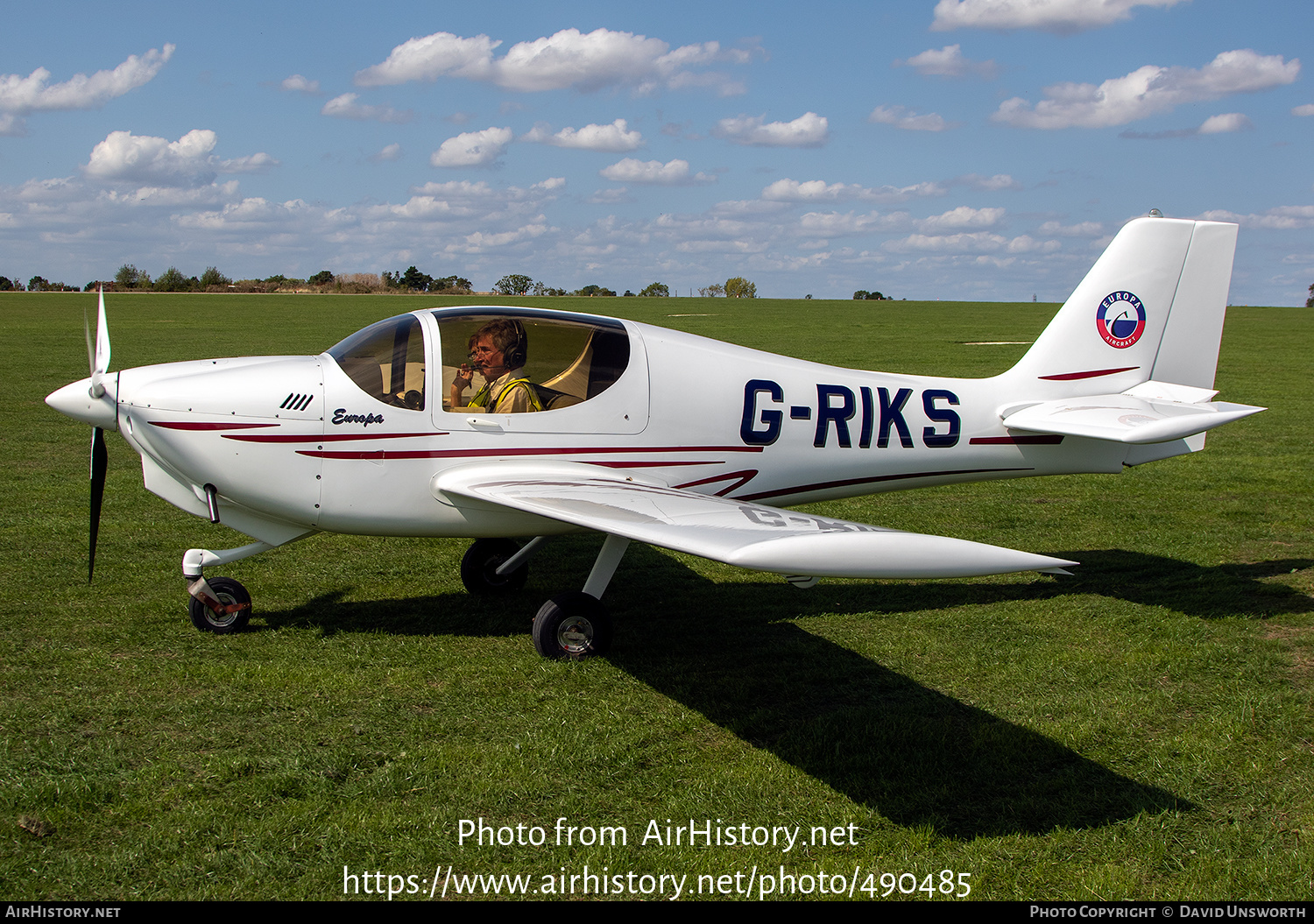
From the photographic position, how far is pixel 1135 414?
23.1 feet

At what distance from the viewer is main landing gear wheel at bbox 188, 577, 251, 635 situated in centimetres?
611

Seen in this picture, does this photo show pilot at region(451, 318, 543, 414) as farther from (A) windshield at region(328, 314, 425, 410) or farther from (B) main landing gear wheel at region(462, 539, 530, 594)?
(B) main landing gear wheel at region(462, 539, 530, 594)

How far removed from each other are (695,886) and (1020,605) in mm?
4348

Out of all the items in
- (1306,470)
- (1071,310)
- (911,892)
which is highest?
(1071,310)

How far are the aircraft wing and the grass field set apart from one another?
104 centimetres

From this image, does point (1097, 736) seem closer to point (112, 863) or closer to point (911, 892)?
point (911, 892)

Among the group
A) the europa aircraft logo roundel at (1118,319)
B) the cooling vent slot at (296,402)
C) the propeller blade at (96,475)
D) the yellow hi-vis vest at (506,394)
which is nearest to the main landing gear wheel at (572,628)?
the yellow hi-vis vest at (506,394)

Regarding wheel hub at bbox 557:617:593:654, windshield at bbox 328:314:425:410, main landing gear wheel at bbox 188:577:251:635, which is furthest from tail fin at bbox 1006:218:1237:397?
main landing gear wheel at bbox 188:577:251:635

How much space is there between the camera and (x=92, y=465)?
20.0 feet

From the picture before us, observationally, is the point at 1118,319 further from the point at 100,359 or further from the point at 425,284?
the point at 425,284

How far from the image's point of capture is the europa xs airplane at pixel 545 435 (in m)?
5.78

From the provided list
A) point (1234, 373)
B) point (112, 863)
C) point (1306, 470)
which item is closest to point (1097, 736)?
point (112, 863)

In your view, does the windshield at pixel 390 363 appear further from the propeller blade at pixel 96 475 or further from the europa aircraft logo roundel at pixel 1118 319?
the europa aircraft logo roundel at pixel 1118 319

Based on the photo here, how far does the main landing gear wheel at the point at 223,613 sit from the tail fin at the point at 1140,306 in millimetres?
5953
